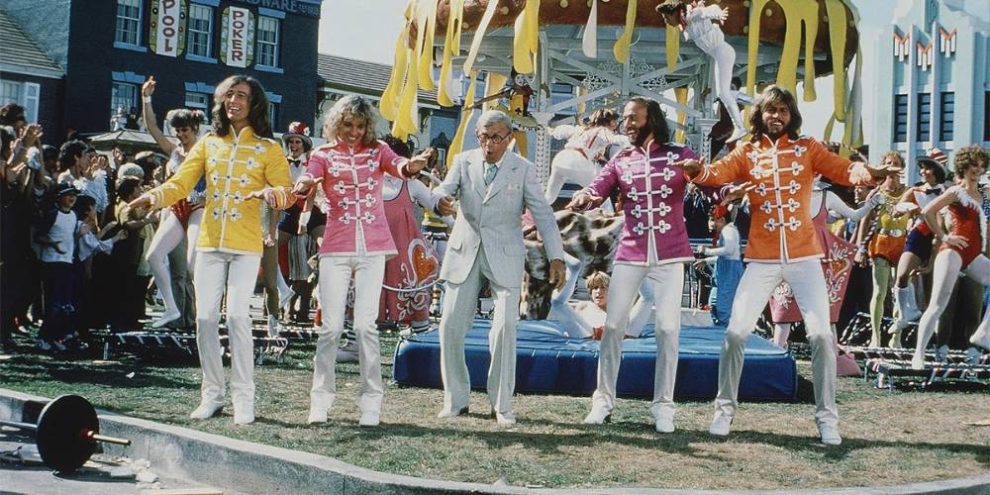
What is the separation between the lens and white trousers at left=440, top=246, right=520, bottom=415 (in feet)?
24.3

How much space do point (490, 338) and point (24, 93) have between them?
3227 centimetres

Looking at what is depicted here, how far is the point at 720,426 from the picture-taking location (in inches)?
278

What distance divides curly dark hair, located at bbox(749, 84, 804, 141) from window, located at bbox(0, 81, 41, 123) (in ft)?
106

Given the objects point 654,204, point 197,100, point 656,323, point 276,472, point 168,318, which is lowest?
point 276,472

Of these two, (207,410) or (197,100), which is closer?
(207,410)

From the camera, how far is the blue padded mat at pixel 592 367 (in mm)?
8625

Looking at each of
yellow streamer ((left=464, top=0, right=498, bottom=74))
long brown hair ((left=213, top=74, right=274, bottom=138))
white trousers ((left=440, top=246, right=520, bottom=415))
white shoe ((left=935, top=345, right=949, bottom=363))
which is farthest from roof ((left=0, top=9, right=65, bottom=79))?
white trousers ((left=440, top=246, right=520, bottom=415))

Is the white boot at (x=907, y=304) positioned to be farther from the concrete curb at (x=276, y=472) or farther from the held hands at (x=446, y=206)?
the concrete curb at (x=276, y=472)

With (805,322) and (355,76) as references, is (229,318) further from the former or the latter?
(355,76)

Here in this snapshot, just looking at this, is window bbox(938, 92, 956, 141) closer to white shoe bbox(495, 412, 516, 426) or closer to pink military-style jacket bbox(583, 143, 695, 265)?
pink military-style jacket bbox(583, 143, 695, 265)

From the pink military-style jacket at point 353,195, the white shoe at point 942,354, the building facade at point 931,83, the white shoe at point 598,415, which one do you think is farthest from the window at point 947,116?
the pink military-style jacket at point 353,195

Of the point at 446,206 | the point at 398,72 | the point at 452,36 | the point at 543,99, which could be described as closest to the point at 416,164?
the point at 446,206

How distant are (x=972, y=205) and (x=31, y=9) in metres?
35.7

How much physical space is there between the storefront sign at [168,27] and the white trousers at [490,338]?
112 ft
